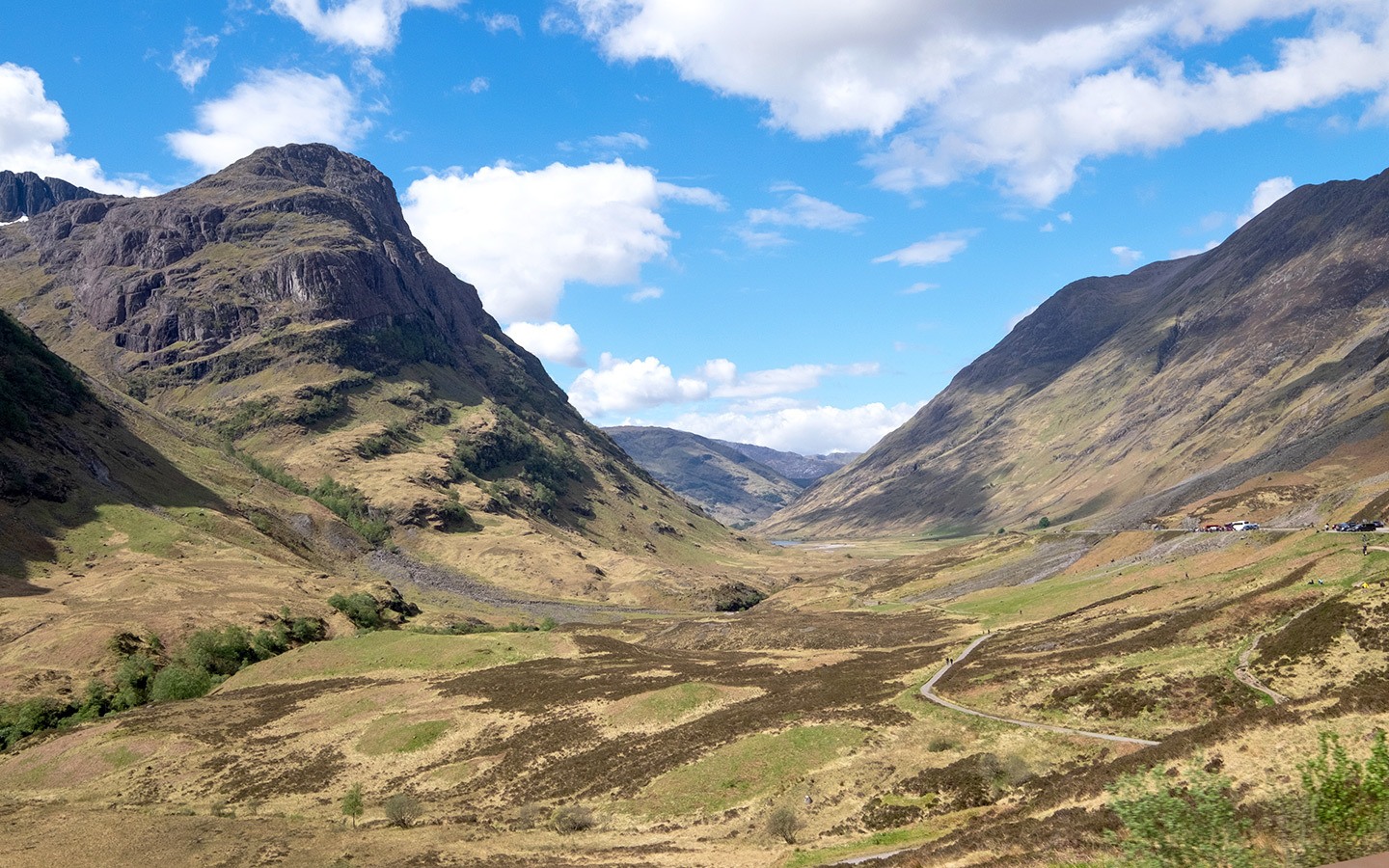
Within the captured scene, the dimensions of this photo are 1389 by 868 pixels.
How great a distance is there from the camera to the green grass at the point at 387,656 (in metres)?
95.3

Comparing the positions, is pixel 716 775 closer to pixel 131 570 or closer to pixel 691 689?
pixel 691 689

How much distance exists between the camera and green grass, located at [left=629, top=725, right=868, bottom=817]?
46.7 meters

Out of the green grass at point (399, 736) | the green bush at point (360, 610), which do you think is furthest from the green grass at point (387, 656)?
the green grass at point (399, 736)

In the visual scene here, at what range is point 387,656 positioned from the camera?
99188mm

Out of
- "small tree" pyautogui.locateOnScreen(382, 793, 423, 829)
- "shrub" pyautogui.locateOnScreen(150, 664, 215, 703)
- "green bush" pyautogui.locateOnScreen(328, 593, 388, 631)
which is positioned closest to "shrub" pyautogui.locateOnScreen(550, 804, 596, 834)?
"small tree" pyautogui.locateOnScreen(382, 793, 423, 829)

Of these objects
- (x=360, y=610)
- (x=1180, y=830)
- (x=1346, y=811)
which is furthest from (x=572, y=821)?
(x=360, y=610)

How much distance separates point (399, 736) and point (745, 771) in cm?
3312

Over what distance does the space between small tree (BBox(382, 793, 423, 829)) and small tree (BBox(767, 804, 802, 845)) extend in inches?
905

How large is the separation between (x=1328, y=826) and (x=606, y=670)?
80.5m

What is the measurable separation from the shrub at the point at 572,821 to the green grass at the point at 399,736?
2400 cm

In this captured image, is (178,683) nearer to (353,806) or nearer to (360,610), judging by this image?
(360,610)

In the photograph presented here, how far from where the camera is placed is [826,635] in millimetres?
110938

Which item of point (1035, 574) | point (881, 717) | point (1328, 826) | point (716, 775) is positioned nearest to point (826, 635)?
point (1035, 574)

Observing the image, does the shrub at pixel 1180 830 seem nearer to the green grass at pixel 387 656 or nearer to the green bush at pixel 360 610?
the green grass at pixel 387 656
